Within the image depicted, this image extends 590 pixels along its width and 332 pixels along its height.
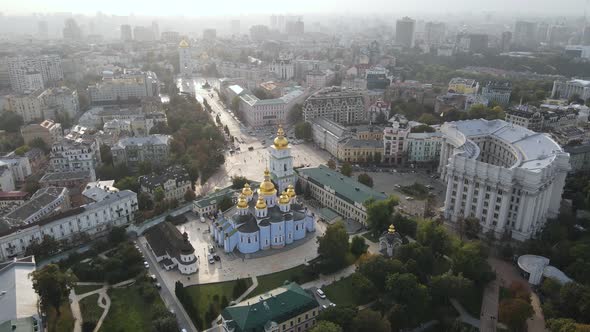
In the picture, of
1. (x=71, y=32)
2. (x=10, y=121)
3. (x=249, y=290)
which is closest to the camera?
(x=249, y=290)

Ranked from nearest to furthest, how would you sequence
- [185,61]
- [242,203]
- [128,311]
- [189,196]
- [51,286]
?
[51,286] < [128,311] < [242,203] < [189,196] < [185,61]

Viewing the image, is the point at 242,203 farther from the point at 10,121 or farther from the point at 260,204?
the point at 10,121

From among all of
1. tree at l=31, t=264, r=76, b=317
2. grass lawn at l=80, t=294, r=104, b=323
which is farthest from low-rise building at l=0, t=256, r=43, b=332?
grass lawn at l=80, t=294, r=104, b=323

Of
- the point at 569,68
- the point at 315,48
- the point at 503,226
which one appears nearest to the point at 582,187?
the point at 503,226

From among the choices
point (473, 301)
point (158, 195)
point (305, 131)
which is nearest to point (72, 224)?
point (158, 195)

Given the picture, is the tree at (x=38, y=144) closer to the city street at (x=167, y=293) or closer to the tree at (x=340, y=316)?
the city street at (x=167, y=293)

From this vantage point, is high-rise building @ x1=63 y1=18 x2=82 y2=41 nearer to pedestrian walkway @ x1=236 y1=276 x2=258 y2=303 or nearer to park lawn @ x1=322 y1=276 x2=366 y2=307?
pedestrian walkway @ x1=236 y1=276 x2=258 y2=303
